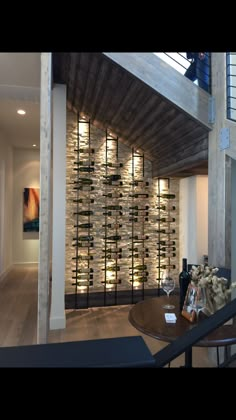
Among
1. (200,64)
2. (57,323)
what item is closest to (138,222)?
(57,323)

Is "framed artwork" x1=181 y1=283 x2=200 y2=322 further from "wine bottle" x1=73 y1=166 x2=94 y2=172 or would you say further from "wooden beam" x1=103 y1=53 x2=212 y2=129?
"wine bottle" x1=73 y1=166 x2=94 y2=172

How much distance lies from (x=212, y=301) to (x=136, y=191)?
3.43 m

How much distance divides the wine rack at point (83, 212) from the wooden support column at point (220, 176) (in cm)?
234

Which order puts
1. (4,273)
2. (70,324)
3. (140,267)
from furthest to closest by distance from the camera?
(4,273)
(140,267)
(70,324)

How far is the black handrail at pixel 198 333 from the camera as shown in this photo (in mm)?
580

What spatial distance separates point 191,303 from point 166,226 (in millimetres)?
3462

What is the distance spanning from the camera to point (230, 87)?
263 cm

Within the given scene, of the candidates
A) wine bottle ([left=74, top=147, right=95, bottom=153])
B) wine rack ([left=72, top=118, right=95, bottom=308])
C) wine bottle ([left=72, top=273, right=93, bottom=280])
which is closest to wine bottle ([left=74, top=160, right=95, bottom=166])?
wine rack ([left=72, top=118, right=95, bottom=308])

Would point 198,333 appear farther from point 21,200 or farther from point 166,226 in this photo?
point 21,200

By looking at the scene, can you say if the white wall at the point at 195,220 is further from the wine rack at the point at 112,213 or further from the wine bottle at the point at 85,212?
the wine bottle at the point at 85,212

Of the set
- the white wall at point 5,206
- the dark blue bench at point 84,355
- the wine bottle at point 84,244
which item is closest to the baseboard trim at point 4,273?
the white wall at point 5,206
